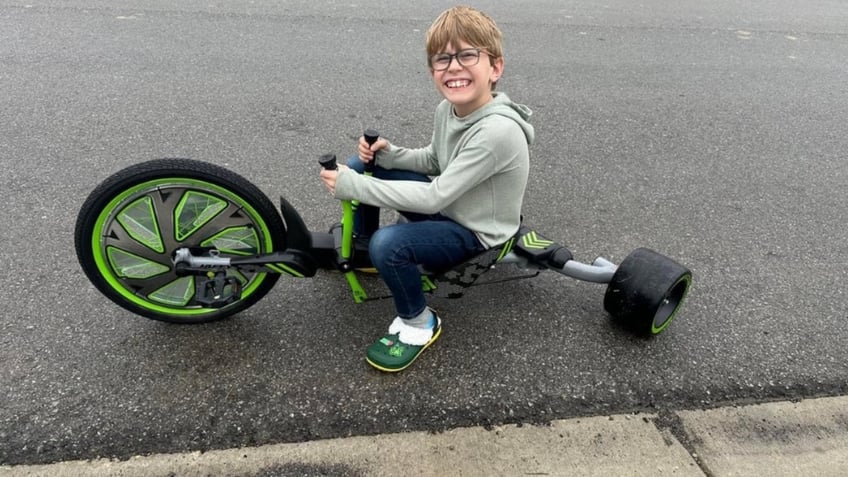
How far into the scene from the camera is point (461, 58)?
208 cm

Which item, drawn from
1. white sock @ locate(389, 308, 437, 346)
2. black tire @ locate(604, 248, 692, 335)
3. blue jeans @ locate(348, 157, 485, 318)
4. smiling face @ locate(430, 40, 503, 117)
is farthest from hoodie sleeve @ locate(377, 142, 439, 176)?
black tire @ locate(604, 248, 692, 335)

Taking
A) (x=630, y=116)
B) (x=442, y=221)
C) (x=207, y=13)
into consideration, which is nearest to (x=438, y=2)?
(x=207, y=13)

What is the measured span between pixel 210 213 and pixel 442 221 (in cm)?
88

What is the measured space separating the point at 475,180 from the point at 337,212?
1.37 metres

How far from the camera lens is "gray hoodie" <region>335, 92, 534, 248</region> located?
208 cm

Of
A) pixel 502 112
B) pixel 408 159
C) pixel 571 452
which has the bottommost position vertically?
pixel 571 452

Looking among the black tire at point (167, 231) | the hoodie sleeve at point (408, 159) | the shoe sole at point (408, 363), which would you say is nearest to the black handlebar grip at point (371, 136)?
the hoodie sleeve at point (408, 159)

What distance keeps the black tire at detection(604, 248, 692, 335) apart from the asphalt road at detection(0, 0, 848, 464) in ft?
0.41

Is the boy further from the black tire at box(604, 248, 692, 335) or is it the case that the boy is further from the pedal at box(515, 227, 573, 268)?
the black tire at box(604, 248, 692, 335)

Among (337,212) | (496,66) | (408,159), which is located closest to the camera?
(496,66)

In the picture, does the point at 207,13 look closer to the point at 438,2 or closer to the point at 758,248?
the point at 438,2

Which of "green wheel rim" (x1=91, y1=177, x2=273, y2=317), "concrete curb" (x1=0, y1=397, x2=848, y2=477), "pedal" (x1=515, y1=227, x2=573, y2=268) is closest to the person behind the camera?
"concrete curb" (x1=0, y1=397, x2=848, y2=477)

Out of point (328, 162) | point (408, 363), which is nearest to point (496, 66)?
point (328, 162)

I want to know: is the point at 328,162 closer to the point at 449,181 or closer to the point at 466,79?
the point at 449,181
